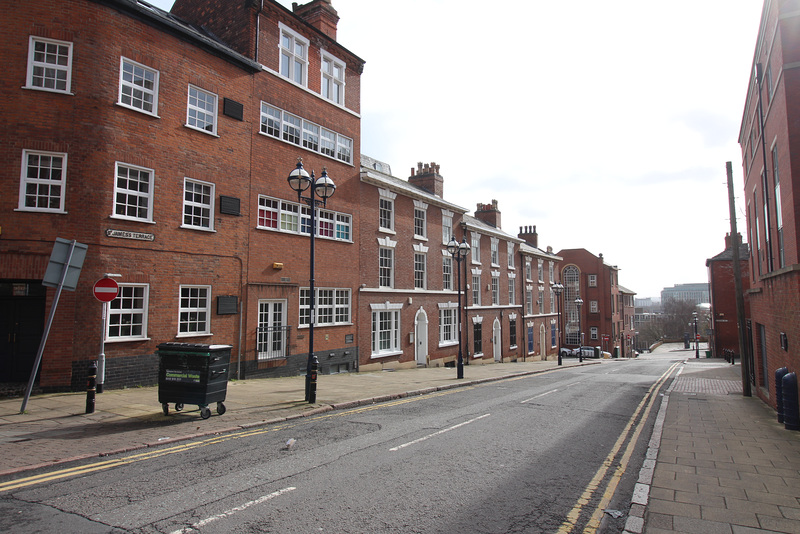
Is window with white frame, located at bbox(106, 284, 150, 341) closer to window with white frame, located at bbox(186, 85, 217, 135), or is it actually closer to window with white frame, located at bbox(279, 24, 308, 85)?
window with white frame, located at bbox(186, 85, 217, 135)

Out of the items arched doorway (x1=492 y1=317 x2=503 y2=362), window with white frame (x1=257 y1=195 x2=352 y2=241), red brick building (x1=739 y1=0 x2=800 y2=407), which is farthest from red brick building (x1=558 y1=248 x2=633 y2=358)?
window with white frame (x1=257 y1=195 x2=352 y2=241)

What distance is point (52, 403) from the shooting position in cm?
1060

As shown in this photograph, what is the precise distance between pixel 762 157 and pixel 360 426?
13759mm

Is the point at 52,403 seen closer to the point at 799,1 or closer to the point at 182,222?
the point at 182,222

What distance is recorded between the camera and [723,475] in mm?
6516

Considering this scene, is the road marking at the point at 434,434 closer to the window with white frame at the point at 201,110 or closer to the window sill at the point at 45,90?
the window with white frame at the point at 201,110

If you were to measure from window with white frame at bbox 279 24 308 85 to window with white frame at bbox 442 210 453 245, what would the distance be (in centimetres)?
1262

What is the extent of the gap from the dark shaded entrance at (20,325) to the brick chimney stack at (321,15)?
15944 millimetres

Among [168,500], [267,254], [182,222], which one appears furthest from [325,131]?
[168,500]

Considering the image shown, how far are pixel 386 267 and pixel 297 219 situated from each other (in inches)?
254

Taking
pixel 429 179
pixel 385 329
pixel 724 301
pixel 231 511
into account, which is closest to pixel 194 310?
pixel 385 329

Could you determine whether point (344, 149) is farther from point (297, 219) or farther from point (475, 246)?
point (475, 246)

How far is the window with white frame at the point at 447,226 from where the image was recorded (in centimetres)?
2897

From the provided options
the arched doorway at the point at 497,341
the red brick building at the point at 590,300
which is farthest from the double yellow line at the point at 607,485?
the red brick building at the point at 590,300
